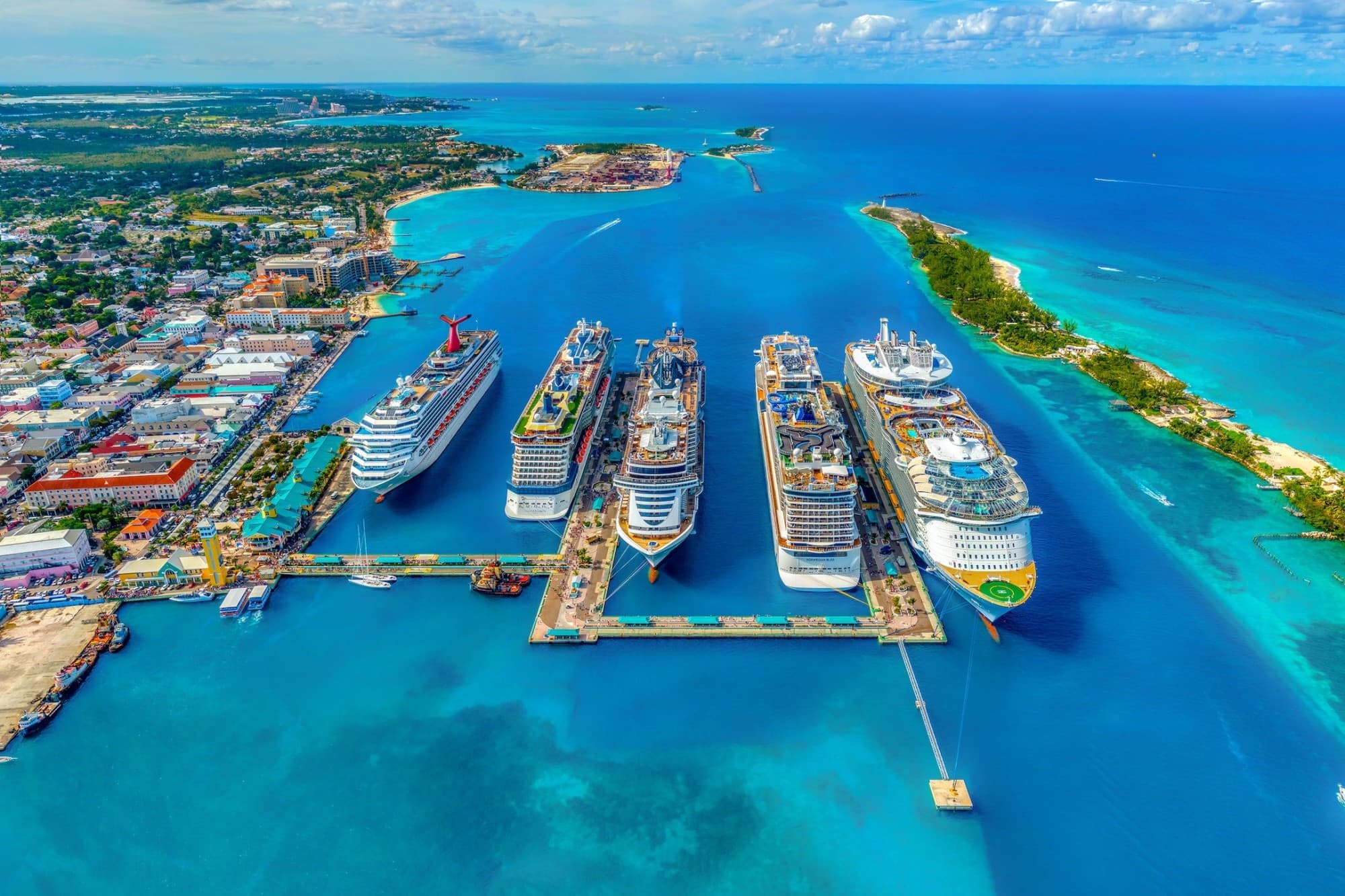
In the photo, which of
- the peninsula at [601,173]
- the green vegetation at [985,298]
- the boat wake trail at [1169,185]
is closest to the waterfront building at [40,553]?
the green vegetation at [985,298]

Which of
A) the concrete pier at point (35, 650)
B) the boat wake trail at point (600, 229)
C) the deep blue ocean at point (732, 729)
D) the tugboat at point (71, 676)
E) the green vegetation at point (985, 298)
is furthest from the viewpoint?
the boat wake trail at point (600, 229)

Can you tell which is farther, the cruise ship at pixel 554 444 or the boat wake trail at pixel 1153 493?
the boat wake trail at pixel 1153 493

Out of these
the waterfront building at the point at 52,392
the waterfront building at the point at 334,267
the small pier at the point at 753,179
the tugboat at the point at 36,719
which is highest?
the small pier at the point at 753,179

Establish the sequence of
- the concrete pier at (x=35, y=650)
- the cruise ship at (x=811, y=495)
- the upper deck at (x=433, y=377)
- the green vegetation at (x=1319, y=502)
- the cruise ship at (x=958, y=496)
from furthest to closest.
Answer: the upper deck at (x=433, y=377)
the green vegetation at (x=1319, y=502)
the cruise ship at (x=811, y=495)
the cruise ship at (x=958, y=496)
the concrete pier at (x=35, y=650)

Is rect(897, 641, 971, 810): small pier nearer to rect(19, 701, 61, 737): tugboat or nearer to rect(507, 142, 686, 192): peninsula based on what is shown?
rect(19, 701, 61, 737): tugboat

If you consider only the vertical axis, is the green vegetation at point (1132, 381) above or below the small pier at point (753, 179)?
below

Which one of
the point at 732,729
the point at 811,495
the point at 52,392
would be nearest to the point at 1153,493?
the point at 811,495

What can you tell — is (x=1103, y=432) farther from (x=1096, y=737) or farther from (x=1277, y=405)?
(x=1096, y=737)

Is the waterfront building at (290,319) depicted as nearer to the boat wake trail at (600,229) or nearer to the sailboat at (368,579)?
the boat wake trail at (600,229)
